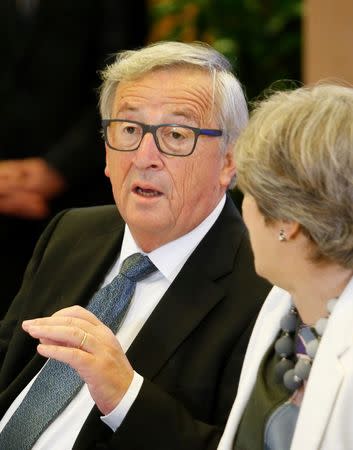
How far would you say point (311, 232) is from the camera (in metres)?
2.10

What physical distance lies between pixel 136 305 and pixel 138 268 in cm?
9

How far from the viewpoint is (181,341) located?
8.28ft

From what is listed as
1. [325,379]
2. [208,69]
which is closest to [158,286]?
[208,69]

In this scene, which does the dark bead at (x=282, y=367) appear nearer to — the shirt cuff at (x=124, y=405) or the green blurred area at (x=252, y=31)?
the shirt cuff at (x=124, y=405)

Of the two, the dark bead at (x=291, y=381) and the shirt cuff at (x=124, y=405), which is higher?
the dark bead at (x=291, y=381)

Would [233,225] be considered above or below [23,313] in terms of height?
above

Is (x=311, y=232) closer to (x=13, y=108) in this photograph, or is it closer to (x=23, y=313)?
(x=23, y=313)

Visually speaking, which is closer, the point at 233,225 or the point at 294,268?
the point at 294,268

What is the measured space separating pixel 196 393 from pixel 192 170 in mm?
573

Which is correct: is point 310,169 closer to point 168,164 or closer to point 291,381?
point 291,381

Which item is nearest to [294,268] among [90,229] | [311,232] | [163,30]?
[311,232]

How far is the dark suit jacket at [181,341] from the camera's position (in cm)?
237

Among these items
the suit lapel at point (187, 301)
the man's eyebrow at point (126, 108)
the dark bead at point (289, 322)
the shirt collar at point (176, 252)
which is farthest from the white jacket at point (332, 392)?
the man's eyebrow at point (126, 108)

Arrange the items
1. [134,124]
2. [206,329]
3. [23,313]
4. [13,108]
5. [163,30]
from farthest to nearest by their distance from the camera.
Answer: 1. [163,30]
2. [13,108]
3. [23,313]
4. [134,124]
5. [206,329]
